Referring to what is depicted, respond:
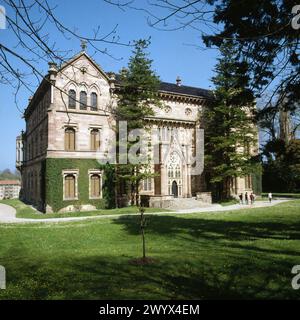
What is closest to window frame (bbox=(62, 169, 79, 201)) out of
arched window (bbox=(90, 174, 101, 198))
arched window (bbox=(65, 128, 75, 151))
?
arched window (bbox=(90, 174, 101, 198))

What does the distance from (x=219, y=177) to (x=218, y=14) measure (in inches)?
1106

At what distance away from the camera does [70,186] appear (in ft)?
106

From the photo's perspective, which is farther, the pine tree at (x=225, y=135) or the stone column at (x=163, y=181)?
the pine tree at (x=225, y=135)

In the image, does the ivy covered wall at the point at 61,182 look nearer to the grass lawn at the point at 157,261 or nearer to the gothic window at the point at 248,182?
the grass lawn at the point at 157,261

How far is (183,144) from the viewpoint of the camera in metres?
41.1

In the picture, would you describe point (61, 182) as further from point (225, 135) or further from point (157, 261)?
point (157, 261)

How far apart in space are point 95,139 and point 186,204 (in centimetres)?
1215

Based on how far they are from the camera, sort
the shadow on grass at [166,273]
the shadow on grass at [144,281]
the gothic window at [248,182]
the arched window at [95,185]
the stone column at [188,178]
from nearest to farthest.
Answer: the shadow on grass at [144,281] < the shadow on grass at [166,273] < the arched window at [95,185] < the stone column at [188,178] < the gothic window at [248,182]

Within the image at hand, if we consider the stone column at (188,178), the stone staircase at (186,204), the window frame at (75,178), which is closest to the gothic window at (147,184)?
the stone staircase at (186,204)

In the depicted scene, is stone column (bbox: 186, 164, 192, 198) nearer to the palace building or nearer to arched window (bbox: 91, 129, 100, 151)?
A: the palace building

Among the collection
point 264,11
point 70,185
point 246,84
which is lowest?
point 70,185

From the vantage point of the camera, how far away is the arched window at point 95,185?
33247 mm
